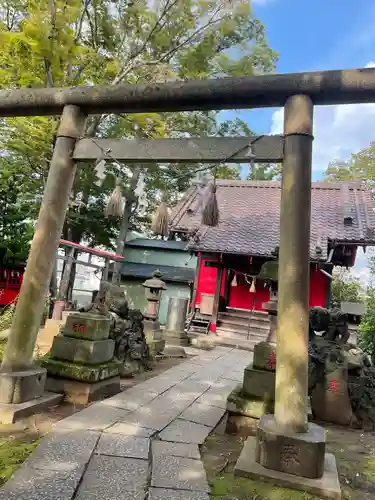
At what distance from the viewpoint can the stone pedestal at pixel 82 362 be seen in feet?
14.0

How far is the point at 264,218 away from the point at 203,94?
1119cm

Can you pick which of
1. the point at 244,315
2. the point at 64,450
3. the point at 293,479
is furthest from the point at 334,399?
the point at 244,315

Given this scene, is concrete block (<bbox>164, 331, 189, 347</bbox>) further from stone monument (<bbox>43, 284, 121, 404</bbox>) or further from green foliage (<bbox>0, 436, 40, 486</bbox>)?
green foliage (<bbox>0, 436, 40, 486</bbox>)

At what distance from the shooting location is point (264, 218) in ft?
47.6

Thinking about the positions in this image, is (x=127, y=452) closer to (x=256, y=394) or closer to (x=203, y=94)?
(x=256, y=394)

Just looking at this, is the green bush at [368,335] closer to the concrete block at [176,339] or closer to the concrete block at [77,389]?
the concrete block at [176,339]

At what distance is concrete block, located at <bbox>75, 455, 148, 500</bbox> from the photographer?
225 centimetres

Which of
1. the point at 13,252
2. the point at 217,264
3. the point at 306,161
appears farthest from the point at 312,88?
the point at 13,252

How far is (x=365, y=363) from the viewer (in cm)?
529

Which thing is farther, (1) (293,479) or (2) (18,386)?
(2) (18,386)

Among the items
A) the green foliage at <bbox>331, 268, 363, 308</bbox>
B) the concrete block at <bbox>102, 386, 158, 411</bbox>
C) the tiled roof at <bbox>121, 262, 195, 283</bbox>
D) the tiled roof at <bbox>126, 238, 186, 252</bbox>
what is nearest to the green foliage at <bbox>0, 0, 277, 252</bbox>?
the concrete block at <bbox>102, 386, 158, 411</bbox>

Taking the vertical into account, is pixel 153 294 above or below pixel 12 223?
below

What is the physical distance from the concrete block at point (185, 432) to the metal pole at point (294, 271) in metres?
0.99

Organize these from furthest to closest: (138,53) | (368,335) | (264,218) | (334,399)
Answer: (264,218)
(138,53)
(368,335)
(334,399)
